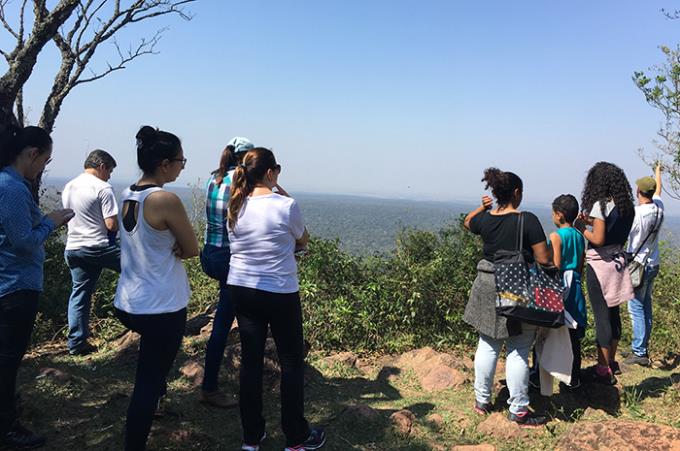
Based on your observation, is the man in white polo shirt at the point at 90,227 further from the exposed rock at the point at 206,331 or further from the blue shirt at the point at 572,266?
the blue shirt at the point at 572,266

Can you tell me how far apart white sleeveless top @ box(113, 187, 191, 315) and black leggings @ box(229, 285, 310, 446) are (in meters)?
0.38

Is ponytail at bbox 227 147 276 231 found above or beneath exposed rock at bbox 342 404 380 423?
above

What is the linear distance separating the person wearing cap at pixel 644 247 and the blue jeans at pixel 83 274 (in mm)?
4739

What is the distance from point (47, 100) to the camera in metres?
5.58

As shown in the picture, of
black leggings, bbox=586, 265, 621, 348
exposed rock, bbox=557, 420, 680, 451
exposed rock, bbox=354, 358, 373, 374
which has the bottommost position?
exposed rock, bbox=354, 358, 373, 374

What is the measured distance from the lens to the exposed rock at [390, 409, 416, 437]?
3.20m

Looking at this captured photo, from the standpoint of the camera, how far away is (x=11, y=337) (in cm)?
269

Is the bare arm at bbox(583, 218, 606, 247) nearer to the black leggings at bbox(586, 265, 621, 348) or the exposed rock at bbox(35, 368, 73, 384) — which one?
the black leggings at bbox(586, 265, 621, 348)

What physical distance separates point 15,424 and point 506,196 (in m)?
3.45

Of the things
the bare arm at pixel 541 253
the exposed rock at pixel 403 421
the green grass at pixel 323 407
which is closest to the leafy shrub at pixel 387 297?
the green grass at pixel 323 407

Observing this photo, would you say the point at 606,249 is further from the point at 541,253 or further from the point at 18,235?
the point at 18,235

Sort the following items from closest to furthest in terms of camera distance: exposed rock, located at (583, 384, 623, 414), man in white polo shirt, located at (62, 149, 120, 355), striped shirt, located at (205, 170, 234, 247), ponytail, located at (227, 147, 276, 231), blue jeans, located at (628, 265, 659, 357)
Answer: ponytail, located at (227, 147, 276, 231) < striped shirt, located at (205, 170, 234, 247) < exposed rock, located at (583, 384, 623, 414) < man in white polo shirt, located at (62, 149, 120, 355) < blue jeans, located at (628, 265, 659, 357)

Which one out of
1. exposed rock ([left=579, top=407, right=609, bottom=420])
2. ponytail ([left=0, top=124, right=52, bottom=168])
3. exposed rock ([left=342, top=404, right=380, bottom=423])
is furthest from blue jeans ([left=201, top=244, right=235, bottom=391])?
exposed rock ([left=579, top=407, right=609, bottom=420])

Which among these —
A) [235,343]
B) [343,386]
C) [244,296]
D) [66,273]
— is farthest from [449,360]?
[66,273]
